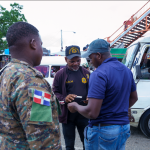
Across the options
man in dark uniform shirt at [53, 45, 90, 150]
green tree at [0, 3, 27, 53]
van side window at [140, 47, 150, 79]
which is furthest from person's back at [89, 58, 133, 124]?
green tree at [0, 3, 27, 53]

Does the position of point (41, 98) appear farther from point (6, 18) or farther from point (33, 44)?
point (6, 18)

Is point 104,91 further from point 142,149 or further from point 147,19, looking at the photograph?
point 147,19

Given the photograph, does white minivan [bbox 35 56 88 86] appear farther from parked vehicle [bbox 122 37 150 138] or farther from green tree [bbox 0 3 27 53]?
green tree [bbox 0 3 27 53]

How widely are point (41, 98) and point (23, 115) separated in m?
0.14

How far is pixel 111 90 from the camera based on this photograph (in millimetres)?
1331

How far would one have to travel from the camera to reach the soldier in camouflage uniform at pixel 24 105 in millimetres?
820

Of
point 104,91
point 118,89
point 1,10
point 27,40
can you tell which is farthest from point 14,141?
point 1,10

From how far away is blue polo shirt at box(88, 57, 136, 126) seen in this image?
1300 mm

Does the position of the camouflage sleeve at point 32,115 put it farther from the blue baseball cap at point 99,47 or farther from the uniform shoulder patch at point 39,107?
the blue baseball cap at point 99,47

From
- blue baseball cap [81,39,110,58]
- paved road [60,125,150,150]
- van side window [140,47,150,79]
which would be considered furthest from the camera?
van side window [140,47,150,79]

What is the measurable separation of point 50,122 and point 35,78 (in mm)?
286

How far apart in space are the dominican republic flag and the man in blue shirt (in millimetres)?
537

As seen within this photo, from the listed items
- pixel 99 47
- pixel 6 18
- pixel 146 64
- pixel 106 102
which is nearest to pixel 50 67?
pixel 146 64

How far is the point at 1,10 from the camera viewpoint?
15.7m
